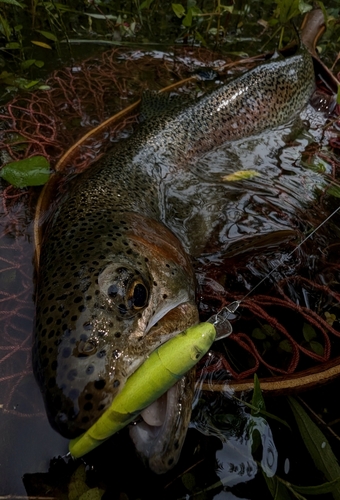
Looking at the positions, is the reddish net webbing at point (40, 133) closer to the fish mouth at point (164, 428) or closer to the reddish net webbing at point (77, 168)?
the reddish net webbing at point (77, 168)

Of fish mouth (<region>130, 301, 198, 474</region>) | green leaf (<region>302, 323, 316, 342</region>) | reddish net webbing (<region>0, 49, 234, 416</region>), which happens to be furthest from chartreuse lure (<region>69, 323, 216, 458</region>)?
green leaf (<region>302, 323, 316, 342</region>)

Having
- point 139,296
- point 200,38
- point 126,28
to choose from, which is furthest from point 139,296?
point 126,28

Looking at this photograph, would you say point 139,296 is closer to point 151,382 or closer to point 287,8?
point 151,382

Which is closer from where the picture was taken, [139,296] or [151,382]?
[151,382]

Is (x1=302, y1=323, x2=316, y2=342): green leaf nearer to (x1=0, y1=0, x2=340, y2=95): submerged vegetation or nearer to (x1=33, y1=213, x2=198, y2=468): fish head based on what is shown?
(x1=33, y1=213, x2=198, y2=468): fish head

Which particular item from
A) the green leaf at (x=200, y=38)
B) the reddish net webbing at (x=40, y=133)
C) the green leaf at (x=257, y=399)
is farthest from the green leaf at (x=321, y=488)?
the green leaf at (x=200, y=38)

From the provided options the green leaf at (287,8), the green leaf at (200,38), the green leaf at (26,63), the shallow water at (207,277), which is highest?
the green leaf at (287,8)

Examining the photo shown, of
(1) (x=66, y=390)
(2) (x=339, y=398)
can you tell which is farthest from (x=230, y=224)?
(1) (x=66, y=390)
